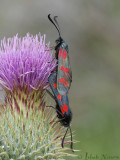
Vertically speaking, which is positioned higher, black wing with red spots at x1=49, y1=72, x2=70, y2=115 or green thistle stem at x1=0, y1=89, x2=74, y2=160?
black wing with red spots at x1=49, y1=72, x2=70, y2=115

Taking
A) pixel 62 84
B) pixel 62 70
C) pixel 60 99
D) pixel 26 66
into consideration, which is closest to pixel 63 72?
pixel 62 70

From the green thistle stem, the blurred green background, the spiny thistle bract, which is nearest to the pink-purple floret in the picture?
the spiny thistle bract

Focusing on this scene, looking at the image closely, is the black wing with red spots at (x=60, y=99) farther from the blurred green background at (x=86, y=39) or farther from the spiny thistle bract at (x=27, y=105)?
the blurred green background at (x=86, y=39)

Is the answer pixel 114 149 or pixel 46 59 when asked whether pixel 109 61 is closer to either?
pixel 114 149

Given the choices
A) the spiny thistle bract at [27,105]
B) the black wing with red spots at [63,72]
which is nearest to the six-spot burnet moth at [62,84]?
the black wing with red spots at [63,72]

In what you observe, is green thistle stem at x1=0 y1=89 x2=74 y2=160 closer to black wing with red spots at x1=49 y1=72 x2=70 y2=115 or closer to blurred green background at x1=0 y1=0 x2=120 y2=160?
black wing with red spots at x1=49 y1=72 x2=70 y2=115

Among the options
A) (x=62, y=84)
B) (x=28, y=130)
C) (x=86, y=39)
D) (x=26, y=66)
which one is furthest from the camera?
(x=86, y=39)

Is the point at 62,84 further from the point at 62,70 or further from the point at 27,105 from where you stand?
the point at 27,105

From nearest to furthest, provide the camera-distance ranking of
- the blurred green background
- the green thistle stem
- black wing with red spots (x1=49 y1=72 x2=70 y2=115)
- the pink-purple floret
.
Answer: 1. the green thistle stem
2. black wing with red spots (x1=49 y1=72 x2=70 y2=115)
3. the pink-purple floret
4. the blurred green background

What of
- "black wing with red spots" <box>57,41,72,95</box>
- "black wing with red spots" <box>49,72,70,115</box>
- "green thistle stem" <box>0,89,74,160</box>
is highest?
"black wing with red spots" <box>57,41,72,95</box>
